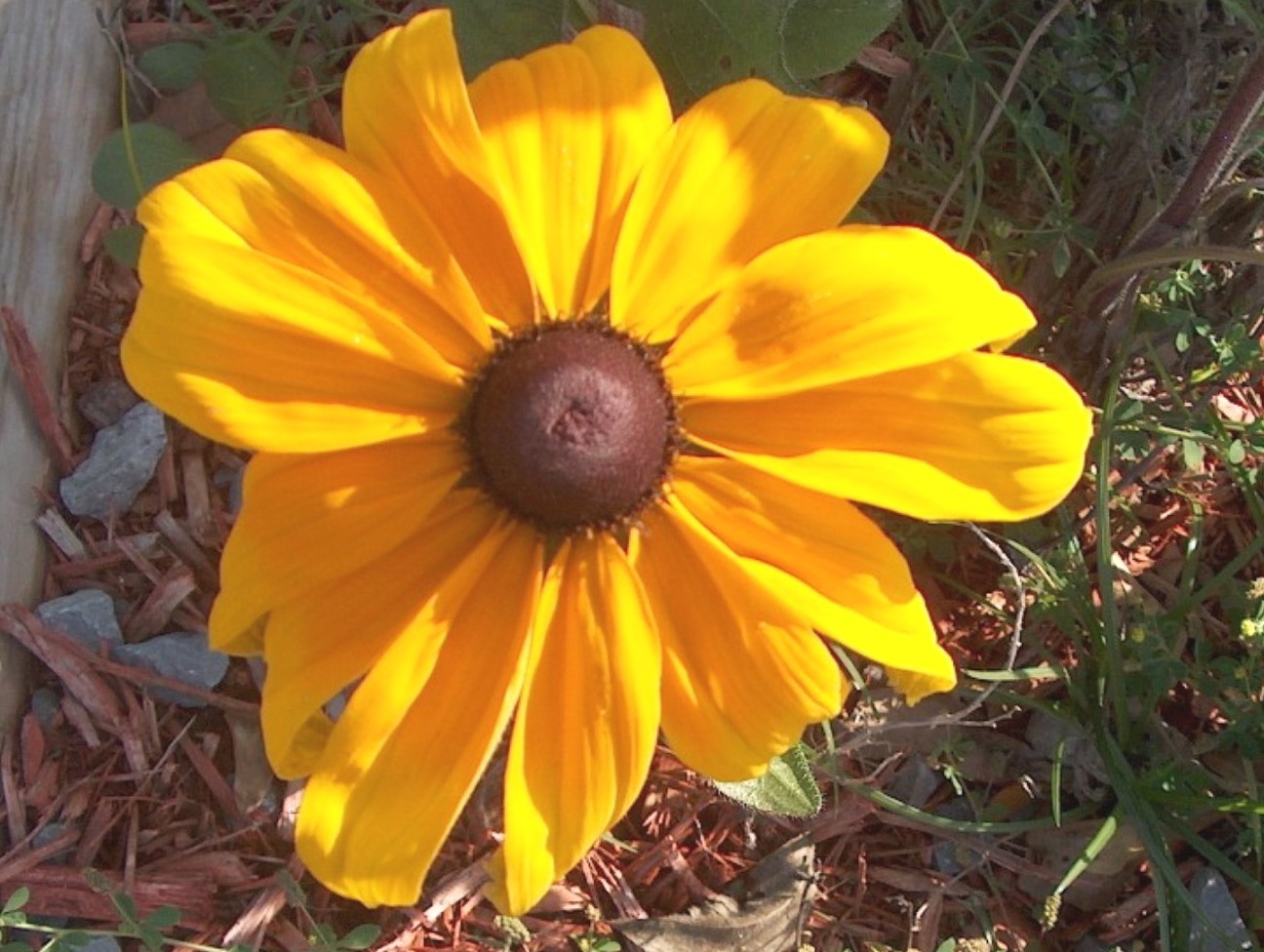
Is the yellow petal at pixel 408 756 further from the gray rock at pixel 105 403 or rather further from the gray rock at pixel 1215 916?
the gray rock at pixel 1215 916

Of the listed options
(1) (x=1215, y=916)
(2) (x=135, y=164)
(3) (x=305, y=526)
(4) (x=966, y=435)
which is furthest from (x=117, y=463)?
(1) (x=1215, y=916)

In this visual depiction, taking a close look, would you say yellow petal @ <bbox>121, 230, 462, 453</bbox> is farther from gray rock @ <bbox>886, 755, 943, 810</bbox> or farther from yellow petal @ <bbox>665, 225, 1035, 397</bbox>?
gray rock @ <bbox>886, 755, 943, 810</bbox>

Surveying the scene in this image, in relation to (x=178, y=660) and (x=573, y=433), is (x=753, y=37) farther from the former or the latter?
(x=178, y=660)

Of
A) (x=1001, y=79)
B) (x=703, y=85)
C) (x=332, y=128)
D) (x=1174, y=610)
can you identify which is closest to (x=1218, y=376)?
(x=1174, y=610)

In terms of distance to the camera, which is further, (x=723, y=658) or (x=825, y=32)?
(x=825, y=32)

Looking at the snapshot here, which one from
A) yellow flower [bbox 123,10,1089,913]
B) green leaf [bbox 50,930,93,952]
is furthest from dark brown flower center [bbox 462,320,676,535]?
green leaf [bbox 50,930,93,952]

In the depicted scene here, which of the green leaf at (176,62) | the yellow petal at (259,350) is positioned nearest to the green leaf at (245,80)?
the green leaf at (176,62)
